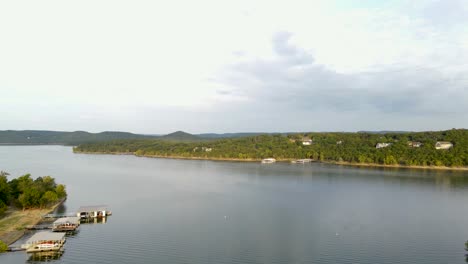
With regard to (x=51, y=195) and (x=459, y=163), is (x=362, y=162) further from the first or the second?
(x=51, y=195)

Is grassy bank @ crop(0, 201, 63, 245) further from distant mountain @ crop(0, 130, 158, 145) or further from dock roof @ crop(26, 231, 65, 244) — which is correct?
distant mountain @ crop(0, 130, 158, 145)

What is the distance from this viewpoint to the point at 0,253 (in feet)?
33.7

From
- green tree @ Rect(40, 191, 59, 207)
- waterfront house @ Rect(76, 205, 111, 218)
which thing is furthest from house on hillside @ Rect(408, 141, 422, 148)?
green tree @ Rect(40, 191, 59, 207)

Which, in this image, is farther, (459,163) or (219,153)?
(219,153)

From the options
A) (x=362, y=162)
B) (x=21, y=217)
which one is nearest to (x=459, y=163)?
(x=362, y=162)

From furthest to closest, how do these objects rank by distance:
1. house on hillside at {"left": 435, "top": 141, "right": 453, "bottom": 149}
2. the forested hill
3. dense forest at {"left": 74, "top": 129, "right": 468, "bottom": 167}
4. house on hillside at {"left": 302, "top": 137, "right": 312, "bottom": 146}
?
1. the forested hill
2. house on hillside at {"left": 302, "top": 137, "right": 312, "bottom": 146}
3. house on hillside at {"left": 435, "top": 141, "right": 453, "bottom": 149}
4. dense forest at {"left": 74, "top": 129, "right": 468, "bottom": 167}

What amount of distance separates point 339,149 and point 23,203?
1402 inches

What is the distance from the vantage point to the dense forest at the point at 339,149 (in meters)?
35.4

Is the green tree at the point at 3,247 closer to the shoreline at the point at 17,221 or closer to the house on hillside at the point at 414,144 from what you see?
the shoreline at the point at 17,221

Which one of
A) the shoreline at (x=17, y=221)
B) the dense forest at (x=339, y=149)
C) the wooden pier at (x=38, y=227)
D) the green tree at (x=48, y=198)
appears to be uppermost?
the dense forest at (x=339, y=149)

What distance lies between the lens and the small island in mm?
12652

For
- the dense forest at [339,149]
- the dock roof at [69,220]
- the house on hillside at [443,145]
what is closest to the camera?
the dock roof at [69,220]

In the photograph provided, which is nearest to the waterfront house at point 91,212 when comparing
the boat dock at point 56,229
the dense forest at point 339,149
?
the boat dock at point 56,229

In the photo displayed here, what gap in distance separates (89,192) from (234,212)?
9721 millimetres
